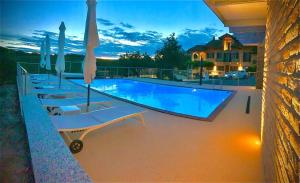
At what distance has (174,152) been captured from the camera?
3.58 metres

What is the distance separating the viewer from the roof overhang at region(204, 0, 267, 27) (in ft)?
16.3

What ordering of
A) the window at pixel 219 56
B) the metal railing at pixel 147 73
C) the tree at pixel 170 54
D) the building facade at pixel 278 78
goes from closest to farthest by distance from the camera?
the building facade at pixel 278 78
the metal railing at pixel 147 73
the tree at pixel 170 54
the window at pixel 219 56

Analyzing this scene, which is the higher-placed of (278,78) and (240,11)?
(240,11)

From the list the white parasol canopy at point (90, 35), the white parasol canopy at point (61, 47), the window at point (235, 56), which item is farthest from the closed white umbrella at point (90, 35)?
the window at point (235, 56)

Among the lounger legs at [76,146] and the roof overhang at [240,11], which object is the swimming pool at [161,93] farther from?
the lounger legs at [76,146]

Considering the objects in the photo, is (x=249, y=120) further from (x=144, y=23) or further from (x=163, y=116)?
(x=144, y=23)

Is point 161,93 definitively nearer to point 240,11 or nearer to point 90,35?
point 240,11

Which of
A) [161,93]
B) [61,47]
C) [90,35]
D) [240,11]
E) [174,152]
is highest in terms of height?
[240,11]

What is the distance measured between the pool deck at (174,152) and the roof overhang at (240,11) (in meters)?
2.72

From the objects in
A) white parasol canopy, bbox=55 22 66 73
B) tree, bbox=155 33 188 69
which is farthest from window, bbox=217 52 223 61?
white parasol canopy, bbox=55 22 66 73

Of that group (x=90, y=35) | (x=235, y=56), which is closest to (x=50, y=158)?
(x=90, y=35)

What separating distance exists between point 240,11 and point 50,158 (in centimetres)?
576

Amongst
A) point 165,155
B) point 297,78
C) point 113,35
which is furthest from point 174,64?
point 297,78

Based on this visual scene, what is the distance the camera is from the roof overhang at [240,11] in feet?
16.3
